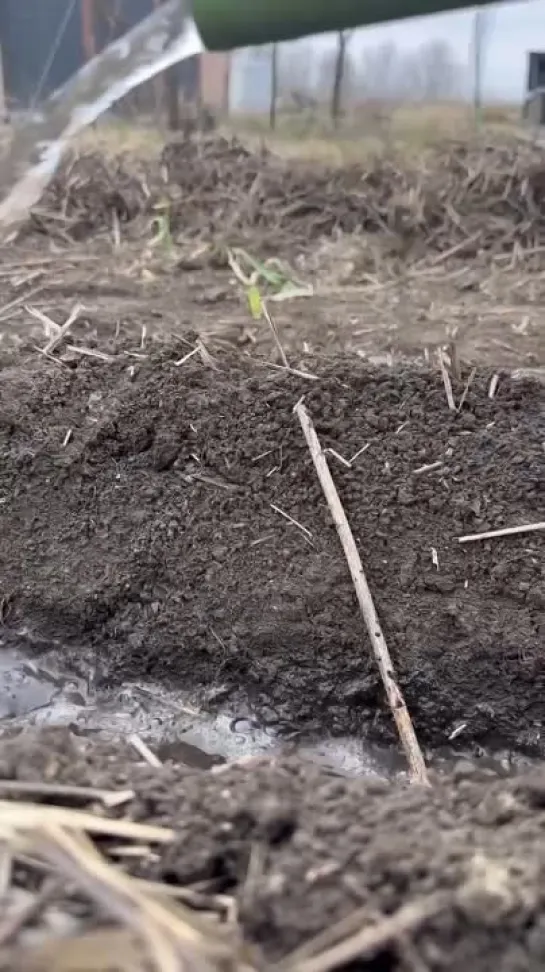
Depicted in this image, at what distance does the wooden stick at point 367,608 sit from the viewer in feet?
6.16

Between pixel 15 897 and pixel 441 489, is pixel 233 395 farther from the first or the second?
pixel 15 897

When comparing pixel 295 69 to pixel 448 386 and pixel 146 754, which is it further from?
pixel 146 754

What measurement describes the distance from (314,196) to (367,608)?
10.6 feet

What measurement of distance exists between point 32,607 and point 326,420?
0.92 metres

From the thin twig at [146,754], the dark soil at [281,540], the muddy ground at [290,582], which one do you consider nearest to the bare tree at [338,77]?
the muddy ground at [290,582]

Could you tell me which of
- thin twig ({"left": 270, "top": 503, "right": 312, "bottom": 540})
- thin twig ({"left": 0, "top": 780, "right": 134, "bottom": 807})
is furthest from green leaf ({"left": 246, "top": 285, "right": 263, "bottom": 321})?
thin twig ({"left": 0, "top": 780, "right": 134, "bottom": 807})

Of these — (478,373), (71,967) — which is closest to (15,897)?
(71,967)

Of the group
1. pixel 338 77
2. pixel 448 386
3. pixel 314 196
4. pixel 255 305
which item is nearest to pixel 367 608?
pixel 448 386

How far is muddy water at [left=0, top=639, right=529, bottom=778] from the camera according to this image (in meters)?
1.95

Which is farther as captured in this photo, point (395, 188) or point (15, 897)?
point (395, 188)

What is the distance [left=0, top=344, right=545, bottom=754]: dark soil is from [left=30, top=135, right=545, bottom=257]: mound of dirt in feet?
6.85

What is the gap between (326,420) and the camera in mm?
2318

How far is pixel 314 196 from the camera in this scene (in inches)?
184

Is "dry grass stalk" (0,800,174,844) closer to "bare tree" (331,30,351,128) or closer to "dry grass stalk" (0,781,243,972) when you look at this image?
"dry grass stalk" (0,781,243,972)
